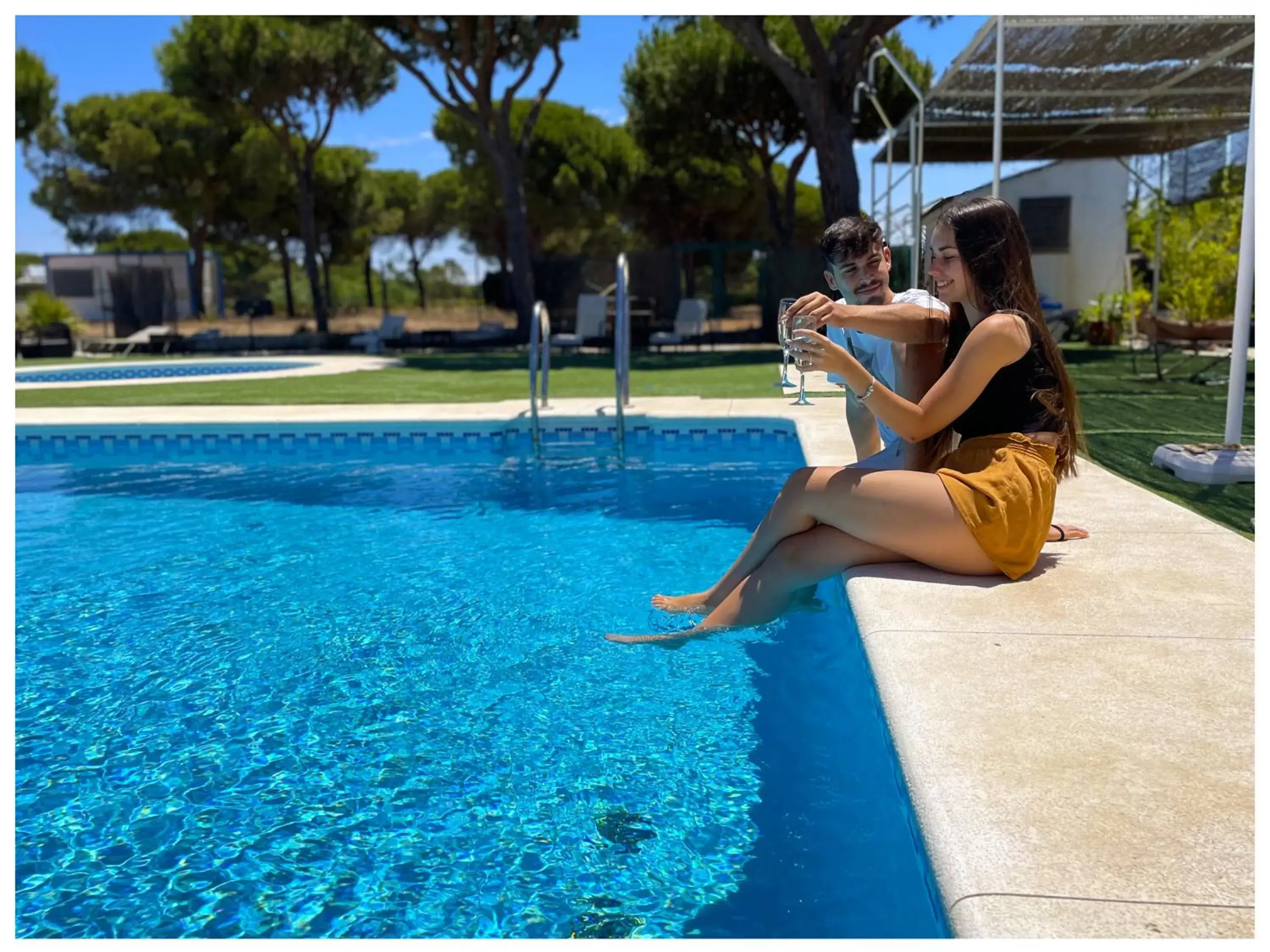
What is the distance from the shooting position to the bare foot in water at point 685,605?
3137 millimetres

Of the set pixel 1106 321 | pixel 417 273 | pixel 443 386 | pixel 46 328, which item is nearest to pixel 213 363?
pixel 46 328

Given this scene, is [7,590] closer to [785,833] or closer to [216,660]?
[216,660]

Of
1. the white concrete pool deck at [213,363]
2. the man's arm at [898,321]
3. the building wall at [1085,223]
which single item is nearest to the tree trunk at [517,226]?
the white concrete pool deck at [213,363]

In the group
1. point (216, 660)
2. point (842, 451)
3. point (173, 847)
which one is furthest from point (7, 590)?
point (842, 451)

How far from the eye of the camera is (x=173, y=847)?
2.29 m

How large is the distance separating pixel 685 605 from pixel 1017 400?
1140mm

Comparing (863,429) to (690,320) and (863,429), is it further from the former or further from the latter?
(690,320)

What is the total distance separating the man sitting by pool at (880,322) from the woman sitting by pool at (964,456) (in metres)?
0.08

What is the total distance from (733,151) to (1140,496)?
22420 mm

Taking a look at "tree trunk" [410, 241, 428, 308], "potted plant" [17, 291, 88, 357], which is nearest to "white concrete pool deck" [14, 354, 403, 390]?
"potted plant" [17, 291, 88, 357]

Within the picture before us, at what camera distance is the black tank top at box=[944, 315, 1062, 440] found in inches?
109

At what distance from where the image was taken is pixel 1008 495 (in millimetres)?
2648

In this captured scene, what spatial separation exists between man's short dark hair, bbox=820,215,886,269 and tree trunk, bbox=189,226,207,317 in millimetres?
27693

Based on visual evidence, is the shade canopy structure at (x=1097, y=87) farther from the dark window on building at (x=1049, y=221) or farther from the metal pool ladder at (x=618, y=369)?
the metal pool ladder at (x=618, y=369)
